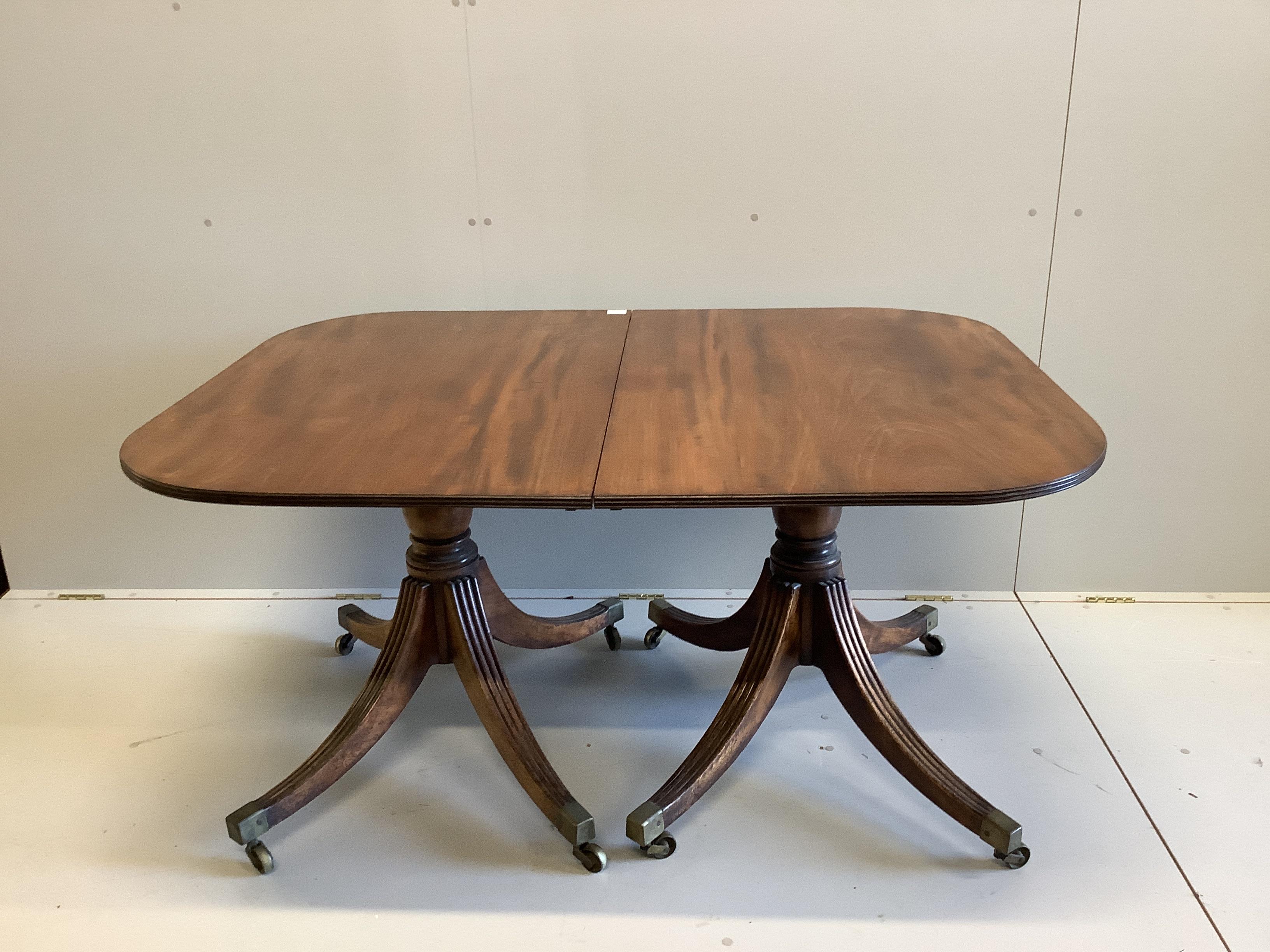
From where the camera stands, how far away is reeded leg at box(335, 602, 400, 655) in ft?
6.93

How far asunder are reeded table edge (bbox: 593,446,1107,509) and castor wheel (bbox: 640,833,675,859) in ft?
2.23

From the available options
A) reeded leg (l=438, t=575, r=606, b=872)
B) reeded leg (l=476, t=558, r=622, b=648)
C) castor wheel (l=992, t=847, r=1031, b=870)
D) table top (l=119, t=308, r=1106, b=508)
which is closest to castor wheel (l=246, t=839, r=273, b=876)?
reeded leg (l=438, t=575, r=606, b=872)

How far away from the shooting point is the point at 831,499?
120 centimetres

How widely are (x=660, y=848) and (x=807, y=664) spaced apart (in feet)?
1.41

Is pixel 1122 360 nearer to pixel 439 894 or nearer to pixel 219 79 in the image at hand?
pixel 439 894

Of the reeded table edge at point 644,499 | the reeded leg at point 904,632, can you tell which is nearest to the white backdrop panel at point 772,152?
the reeded leg at point 904,632

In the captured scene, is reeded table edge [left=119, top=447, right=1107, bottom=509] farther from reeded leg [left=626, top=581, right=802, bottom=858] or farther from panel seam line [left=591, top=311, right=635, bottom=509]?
reeded leg [left=626, top=581, right=802, bottom=858]

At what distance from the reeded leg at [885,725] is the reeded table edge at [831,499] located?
2.02ft

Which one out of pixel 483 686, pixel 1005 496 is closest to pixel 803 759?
pixel 483 686

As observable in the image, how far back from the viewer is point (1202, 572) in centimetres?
238

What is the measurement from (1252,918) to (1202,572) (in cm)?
108

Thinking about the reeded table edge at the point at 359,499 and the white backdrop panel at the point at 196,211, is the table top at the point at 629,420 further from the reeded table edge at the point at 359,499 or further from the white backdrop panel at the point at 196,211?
the white backdrop panel at the point at 196,211

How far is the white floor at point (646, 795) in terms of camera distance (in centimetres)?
151

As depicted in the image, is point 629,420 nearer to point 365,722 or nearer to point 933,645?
point 365,722
